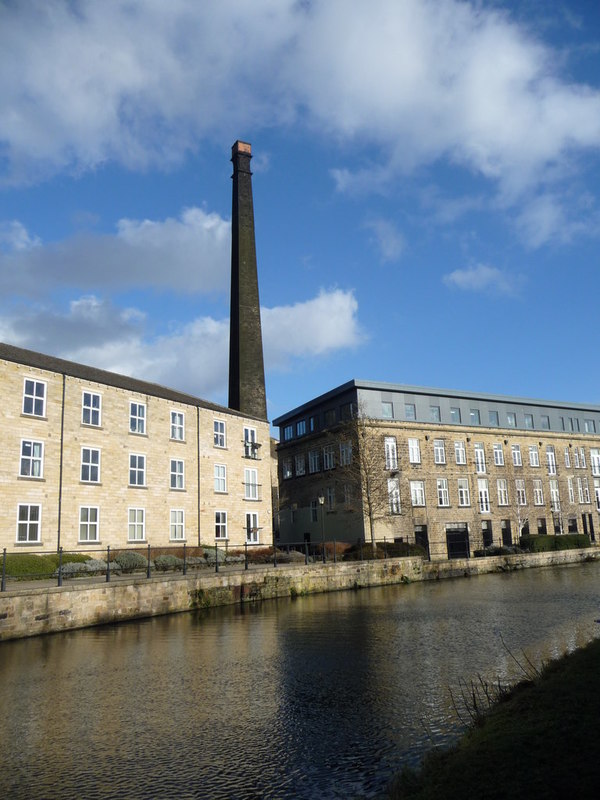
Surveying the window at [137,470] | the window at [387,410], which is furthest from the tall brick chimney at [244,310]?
the window at [137,470]

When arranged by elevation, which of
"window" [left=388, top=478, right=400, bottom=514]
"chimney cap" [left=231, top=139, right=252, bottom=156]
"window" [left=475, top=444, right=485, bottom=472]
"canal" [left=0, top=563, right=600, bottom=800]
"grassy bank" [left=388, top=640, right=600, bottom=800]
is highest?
"chimney cap" [left=231, top=139, right=252, bottom=156]

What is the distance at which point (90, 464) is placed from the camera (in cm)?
2950

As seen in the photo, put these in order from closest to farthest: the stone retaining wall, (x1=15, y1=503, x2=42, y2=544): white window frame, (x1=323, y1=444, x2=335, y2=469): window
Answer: the stone retaining wall
(x1=15, y1=503, x2=42, y2=544): white window frame
(x1=323, y1=444, x2=335, y2=469): window

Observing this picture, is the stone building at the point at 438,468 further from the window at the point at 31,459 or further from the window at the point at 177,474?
the window at the point at 31,459

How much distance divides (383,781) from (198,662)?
769 cm

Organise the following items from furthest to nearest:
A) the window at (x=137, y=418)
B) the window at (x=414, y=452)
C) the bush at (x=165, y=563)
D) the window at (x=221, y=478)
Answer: the window at (x=414, y=452) → the window at (x=221, y=478) → the window at (x=137, y=418) → the bush at (x=165, y=563)

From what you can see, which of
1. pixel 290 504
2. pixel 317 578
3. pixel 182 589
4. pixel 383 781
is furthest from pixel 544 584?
pixel 290 504

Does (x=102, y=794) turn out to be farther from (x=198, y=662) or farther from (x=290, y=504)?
(x=290, y=504)

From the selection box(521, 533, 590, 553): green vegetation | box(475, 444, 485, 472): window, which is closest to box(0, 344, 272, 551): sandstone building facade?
box(475, 444, 485, 472): window

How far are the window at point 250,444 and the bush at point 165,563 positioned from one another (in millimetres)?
11975

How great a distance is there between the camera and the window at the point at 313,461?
168 feet

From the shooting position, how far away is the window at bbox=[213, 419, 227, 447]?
37531mm

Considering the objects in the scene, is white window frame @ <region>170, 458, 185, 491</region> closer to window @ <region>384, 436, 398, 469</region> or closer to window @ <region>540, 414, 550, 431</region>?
window @ <region>384, 436, 398, 469</region>

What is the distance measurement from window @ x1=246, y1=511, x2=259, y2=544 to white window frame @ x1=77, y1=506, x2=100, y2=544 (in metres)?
11.2
